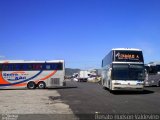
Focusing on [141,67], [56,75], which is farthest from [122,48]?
[56,75]

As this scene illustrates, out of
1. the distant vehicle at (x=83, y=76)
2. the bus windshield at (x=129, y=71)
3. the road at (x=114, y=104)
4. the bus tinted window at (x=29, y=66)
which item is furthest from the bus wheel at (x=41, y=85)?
the distant vehicle at (x=83, y=76)

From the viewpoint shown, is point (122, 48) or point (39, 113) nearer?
point (39, 113)

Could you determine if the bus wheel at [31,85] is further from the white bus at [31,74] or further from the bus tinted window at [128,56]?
the bus tinted window at [128,56]

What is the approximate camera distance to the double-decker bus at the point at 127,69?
31.1 metres

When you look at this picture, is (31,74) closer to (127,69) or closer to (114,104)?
(127,69)

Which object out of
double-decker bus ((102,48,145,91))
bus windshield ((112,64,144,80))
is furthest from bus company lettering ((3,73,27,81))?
bus windshield ((112,64,144,80))

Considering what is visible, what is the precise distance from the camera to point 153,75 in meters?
46.4

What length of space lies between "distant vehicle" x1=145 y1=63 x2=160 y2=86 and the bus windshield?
15.1 m

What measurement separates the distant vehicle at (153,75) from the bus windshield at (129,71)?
49.6 ft

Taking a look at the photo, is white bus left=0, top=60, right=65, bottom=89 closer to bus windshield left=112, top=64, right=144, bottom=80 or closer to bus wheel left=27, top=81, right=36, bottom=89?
bus wheel left=27, top=81, right=36, bottom=89

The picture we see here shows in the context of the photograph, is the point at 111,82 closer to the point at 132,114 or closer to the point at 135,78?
the point at 135,78

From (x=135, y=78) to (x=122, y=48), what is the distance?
2.62 meters

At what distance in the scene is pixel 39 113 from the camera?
16672 millimetres

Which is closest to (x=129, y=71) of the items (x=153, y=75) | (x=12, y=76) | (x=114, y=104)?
(x=114, y=104)
